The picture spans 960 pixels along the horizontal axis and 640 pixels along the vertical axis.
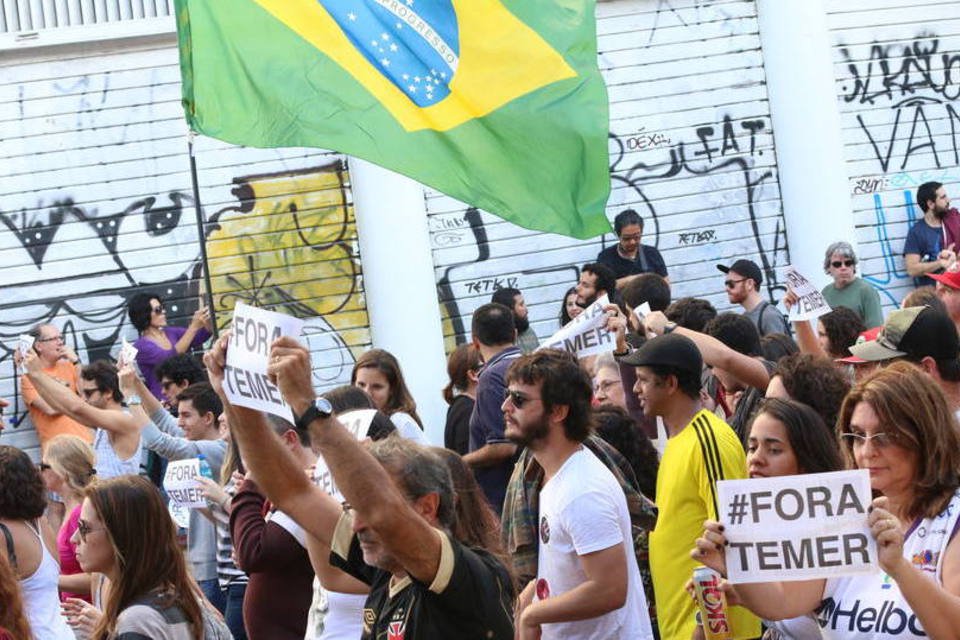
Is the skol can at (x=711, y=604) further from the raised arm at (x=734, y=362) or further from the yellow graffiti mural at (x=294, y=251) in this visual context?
the yellow graffiti mural at (x=294, y=251)

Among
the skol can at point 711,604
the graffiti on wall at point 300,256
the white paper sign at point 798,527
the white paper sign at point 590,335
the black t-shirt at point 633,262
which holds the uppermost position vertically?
the graffiti on wall at point 300,256

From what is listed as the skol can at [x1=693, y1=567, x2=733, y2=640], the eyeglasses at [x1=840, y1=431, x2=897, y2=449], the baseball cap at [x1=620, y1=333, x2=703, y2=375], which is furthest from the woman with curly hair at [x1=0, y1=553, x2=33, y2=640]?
the eyeglasses at [x1=840, y1=431, x2=897, y2=449]

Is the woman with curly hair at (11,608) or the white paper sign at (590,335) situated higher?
the white paper sign at (590,335)

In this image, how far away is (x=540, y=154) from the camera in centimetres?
816

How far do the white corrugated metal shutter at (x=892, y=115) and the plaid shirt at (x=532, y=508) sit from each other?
9624 millimetres

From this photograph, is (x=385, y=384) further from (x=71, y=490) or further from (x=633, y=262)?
(x=633, y=262)

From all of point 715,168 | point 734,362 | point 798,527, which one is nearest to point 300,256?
point 715,168

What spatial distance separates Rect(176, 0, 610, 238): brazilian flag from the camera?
24.4 feet

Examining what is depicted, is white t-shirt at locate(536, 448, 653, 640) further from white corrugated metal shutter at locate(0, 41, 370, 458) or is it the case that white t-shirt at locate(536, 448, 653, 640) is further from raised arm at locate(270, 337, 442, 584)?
Answer: white corrugated metal shutter at locate(0, 41, 370, 458)

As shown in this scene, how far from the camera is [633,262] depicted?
14547 mm

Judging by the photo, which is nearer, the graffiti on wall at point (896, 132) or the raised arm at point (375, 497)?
the raised arm at point (375, 497)

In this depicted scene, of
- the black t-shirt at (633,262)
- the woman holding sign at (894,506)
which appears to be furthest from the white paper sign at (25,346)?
the woman holding sign at (894,506)

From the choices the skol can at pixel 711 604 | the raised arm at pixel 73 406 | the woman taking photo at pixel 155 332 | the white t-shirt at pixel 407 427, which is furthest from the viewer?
the woman taking photo at pixel 155 332

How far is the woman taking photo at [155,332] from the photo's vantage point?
552 inches
